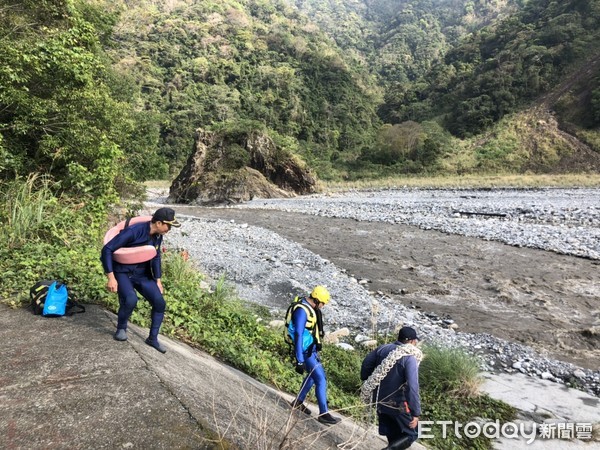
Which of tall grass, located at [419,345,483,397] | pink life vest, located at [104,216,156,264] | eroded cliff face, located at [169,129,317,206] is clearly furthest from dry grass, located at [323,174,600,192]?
pink life vest, located at [104,216,156,264]

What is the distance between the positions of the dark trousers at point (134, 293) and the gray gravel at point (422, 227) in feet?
11.8

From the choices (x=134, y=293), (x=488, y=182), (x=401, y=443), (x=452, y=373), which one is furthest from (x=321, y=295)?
(x=488, y=182)

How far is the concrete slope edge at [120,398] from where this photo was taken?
7.96 feet

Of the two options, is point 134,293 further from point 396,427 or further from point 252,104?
point 252,104

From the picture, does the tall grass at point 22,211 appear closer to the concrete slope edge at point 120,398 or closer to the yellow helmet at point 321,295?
the concrete slope edge at point 120,398

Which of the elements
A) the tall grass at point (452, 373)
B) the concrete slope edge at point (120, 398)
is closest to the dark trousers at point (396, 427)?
the concrete slope edge at point (120, 398)

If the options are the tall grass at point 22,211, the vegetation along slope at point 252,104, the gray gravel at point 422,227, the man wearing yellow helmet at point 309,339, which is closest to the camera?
the man wearing yellow helmet at point 309,339

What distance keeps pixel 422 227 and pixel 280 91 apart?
7439 centimetres

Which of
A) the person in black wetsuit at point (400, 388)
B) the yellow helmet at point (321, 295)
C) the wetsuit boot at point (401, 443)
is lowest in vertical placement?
the wetsuit boot at point (401, 443)

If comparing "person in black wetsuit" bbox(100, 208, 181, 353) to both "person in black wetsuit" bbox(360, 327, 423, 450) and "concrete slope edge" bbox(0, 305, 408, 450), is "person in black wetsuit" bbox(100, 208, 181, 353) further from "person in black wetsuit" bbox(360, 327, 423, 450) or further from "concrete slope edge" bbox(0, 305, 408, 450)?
"person in black wetsuit" bbox(360, 327, 423, 450)

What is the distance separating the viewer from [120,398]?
289cm

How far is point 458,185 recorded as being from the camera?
37.4 metres

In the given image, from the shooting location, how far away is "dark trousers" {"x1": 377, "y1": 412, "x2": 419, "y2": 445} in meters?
3.75

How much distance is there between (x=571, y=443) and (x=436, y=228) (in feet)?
46.9
